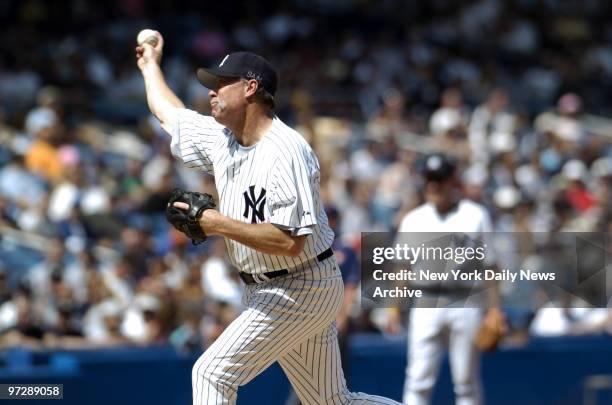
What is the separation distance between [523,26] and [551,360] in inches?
340

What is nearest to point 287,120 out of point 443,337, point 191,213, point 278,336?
point 443,337

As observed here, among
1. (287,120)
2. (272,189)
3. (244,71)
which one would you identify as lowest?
(272,189)

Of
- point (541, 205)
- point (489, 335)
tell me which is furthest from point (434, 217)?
point (541, 205)

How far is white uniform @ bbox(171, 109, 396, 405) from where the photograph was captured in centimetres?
512

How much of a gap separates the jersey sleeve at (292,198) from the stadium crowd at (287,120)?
3.41 metres

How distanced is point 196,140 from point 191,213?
2.08 feet

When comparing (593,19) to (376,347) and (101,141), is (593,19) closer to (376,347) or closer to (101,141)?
(101,141)

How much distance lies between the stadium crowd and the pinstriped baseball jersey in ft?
10.5

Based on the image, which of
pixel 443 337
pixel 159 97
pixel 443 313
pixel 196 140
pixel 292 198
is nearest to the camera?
pixel 292 198

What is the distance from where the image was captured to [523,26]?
17.6m

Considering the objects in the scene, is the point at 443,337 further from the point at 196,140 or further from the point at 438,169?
the point at 196,140

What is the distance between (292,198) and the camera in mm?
5059

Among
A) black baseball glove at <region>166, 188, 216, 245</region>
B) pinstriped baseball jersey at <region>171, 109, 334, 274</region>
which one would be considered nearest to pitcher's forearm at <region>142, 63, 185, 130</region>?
pinstriped baseball jersey at <region>171, 109, 334, 274</region>

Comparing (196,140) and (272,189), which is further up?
(196,140)
